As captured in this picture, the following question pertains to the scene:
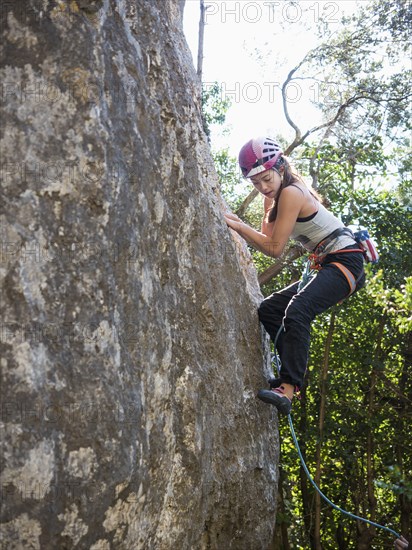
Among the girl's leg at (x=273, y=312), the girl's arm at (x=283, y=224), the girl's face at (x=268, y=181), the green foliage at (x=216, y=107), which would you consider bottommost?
the girl's leg at (x=273, y=312)

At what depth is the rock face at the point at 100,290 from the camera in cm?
323

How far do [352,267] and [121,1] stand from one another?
2482 mm

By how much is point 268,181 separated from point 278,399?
5.06ft

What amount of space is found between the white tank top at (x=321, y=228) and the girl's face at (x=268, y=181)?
31 centimetres

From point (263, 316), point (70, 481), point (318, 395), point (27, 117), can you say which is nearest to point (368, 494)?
point (318, 395)

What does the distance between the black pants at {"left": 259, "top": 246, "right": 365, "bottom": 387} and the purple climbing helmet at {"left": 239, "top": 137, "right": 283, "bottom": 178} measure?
836 mm

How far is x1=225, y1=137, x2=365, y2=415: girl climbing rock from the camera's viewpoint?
496cm

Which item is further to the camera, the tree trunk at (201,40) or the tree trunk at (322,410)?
the tree trunk at (201,40)

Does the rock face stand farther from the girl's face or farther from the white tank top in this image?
the white tank top

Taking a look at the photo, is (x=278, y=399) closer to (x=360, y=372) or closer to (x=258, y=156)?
(x=258, y=156)

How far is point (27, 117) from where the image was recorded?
3.41 m

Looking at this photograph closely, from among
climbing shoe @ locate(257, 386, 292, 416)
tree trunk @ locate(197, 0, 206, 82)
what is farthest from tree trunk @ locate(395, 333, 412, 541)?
tree trunk @ locate(197, 0, 206, 82)

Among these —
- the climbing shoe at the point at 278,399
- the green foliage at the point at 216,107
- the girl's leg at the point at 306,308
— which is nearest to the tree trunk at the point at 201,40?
the green foliage at the point at 216,107

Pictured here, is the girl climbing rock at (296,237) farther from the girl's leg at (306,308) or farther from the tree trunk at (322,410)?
the tree trunk at (322,410)
